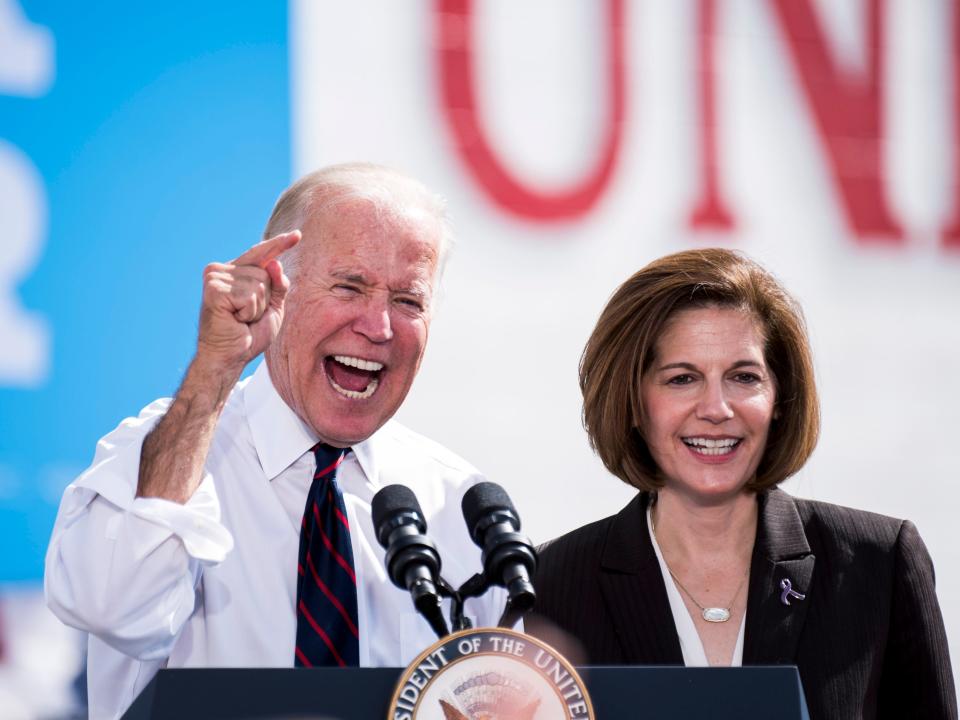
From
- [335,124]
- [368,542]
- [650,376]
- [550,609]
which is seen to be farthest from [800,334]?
[335,124]

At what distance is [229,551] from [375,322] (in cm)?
44

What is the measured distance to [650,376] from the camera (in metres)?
2.28

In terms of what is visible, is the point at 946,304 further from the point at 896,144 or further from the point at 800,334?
the point at 800,334

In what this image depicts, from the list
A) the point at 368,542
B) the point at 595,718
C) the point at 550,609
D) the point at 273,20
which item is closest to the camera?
the point at 595,718

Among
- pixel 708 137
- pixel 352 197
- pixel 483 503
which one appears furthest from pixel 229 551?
pixel 708 137

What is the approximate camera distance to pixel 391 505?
138 cm

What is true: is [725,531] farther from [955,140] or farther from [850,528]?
[955,140]

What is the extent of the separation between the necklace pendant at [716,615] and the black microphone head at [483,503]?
0.89 m

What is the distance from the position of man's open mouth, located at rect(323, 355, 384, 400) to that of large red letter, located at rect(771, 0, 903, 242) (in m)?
2.08

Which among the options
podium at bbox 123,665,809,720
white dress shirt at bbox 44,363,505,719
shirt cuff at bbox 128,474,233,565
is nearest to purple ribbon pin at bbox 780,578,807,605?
white dress shirt at bbox 44,363,505,719

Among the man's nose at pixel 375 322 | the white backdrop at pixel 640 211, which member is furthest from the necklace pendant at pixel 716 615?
the white backdrop at pixel 640 211

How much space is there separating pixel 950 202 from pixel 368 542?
2.44 metres

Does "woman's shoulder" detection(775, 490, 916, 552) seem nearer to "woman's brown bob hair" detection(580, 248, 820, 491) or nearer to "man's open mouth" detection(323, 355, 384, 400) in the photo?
"woman's brown bob hair" detection(580, 248, 820, 491)

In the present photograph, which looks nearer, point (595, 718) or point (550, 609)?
point (595, 718)
